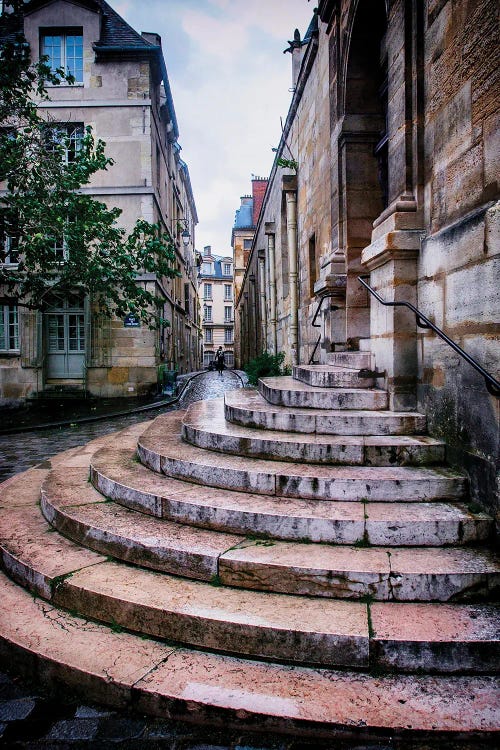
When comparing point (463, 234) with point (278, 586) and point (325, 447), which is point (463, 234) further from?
point (278, 586)

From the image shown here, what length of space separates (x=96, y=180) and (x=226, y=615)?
15.0 meters

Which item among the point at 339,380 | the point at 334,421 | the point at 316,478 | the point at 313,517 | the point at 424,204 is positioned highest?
the point at 424,204

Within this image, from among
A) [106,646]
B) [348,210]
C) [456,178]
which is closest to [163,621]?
[106,646]

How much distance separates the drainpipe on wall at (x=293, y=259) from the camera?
10.9 metres

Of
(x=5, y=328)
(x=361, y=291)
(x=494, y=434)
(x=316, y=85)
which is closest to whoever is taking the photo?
(x=494, y=434)

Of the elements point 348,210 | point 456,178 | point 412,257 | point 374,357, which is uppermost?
point 348,210

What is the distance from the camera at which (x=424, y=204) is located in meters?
3.76

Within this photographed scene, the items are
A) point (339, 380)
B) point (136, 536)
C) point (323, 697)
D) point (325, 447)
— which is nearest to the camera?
point (323, 697)

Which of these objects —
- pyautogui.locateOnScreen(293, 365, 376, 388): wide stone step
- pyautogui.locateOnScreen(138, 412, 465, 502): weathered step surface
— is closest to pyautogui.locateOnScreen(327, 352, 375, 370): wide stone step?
pyautogui.locateOnScreen(293, 365, 376, 388): wide stone step

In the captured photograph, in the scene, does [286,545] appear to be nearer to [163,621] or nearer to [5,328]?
[163,621]

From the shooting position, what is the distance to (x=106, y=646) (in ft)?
7.45

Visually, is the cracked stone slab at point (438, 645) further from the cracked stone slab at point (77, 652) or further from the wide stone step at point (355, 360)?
the wide stone step at point (355, 360)

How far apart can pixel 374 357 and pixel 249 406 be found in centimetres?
122

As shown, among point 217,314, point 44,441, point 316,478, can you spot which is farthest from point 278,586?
point 217,314
